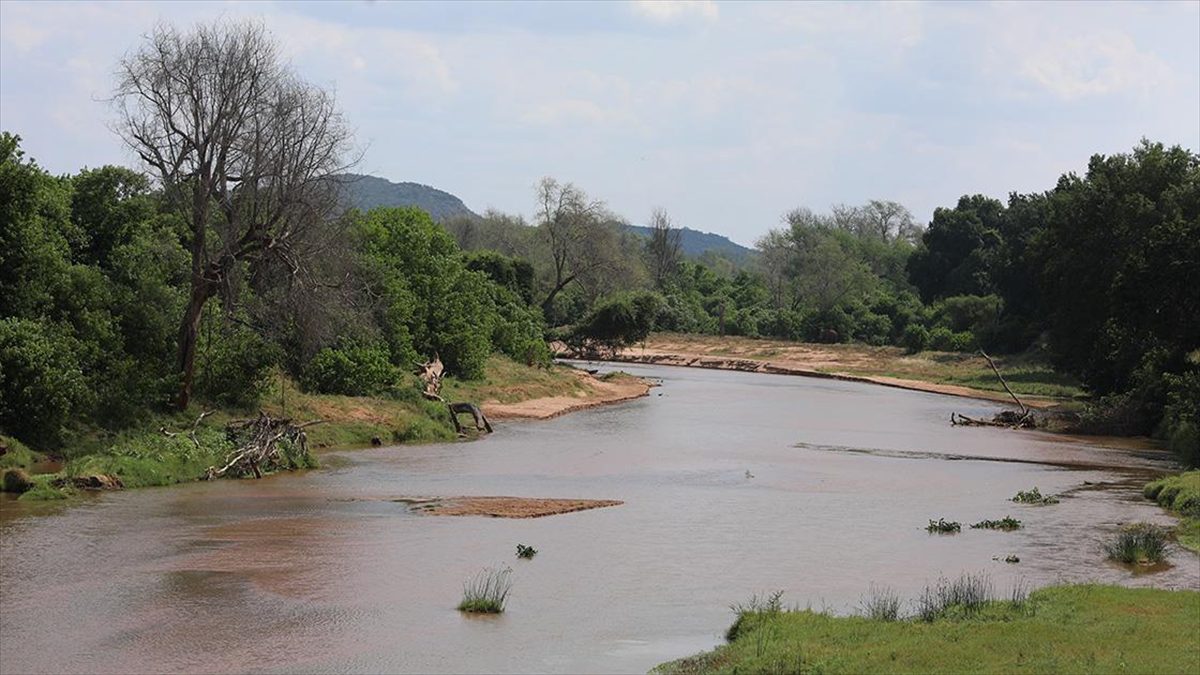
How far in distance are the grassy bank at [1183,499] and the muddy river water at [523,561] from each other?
1.74 feet

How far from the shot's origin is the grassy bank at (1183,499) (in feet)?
89.2

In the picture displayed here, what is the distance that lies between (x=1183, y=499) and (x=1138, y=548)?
7655 mm

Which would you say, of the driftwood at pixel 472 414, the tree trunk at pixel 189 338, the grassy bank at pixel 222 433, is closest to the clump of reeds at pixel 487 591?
the grassy bank at pixel 222 433

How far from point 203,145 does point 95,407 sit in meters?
7.97

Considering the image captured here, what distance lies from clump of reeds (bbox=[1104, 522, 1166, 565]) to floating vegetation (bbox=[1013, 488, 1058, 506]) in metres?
6.64

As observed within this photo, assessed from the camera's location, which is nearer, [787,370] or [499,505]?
[499,505]

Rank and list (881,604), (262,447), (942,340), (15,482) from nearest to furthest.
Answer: (881,604)
(15,482)
(262,447)
(942,340)

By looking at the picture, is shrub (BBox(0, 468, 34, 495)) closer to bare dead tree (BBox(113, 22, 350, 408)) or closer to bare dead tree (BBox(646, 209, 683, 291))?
bare dead tree (BBox(113, 22, 350, 408))

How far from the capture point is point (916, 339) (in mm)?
98688

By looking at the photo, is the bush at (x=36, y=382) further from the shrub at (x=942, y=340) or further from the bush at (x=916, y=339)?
the bush at (x=916, y=339)

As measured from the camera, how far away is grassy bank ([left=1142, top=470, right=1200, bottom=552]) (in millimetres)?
27203

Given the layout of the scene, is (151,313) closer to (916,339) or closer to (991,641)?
(991,641)

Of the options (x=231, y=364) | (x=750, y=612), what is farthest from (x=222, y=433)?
(x=750, y=612)

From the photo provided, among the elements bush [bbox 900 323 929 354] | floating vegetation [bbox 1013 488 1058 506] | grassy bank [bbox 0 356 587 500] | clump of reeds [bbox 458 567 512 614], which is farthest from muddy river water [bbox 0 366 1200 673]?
bush [bbox 900 323 929 354]
